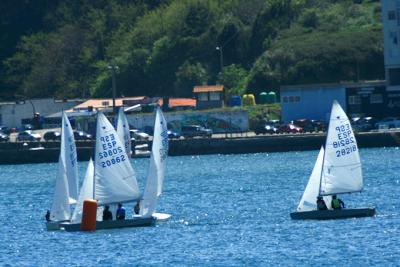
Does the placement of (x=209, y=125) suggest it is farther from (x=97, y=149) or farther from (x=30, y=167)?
(x=97, y=149)

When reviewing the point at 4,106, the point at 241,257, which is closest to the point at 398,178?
the point at 241,257

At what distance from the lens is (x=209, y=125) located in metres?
115

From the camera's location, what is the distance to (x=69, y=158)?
58.3m

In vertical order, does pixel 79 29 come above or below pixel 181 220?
above

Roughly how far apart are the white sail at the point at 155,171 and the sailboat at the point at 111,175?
2.59 feet

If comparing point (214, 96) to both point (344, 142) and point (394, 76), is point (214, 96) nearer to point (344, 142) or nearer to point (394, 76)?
point (394, 76)

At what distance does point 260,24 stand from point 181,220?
82555 millimetres

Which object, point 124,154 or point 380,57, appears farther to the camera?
point 380,57

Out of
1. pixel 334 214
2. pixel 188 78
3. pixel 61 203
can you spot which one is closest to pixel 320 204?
pixel 334 214

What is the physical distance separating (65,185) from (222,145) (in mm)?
49649

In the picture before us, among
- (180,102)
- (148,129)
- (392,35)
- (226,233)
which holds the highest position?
(392,35)

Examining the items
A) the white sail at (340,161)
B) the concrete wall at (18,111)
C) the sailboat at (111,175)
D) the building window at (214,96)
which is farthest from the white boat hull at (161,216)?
the concrete wall at (18,111)

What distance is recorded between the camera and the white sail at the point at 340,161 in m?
55.2

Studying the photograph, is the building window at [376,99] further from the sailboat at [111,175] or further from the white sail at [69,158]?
the sailboat at [111,175]
